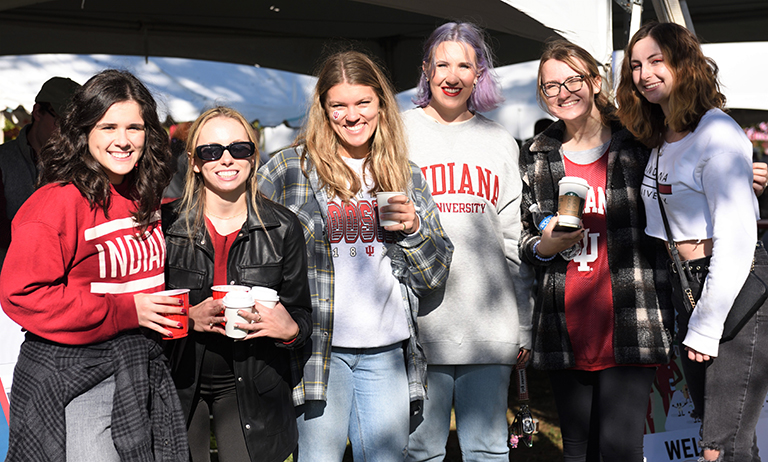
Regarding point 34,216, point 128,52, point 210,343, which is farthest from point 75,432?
point 128,52

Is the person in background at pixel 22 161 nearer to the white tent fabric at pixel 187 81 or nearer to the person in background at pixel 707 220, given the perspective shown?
the white tent fabric at pixel 187 81

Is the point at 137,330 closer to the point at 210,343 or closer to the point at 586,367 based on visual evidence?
the point at 210,343

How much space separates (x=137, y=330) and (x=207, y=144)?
26.7 inches

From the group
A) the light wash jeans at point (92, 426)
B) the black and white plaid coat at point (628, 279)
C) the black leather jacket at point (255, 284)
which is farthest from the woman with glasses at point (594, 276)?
the light wash jeans at point (92, 426)

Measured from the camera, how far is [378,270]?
234 cm

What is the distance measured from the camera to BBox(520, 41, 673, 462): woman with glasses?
8.29 feet

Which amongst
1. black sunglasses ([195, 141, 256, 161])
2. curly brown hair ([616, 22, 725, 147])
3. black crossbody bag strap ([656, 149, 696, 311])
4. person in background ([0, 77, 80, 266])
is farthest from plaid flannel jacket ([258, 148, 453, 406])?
person in background ([0, 77, 80, 266])

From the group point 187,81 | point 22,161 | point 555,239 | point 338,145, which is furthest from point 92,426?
point 187,81

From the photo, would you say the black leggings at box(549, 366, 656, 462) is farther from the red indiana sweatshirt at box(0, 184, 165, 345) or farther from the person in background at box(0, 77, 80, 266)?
the person in background at box(0, 77, 80, 266)

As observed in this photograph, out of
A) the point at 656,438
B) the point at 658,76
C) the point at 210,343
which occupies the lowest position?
the point at 656,438

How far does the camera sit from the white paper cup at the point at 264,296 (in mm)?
1986

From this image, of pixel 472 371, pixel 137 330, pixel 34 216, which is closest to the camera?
pixel 34 216

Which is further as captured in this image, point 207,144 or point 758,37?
point 758,37

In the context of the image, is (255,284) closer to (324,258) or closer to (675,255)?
(324,258)
